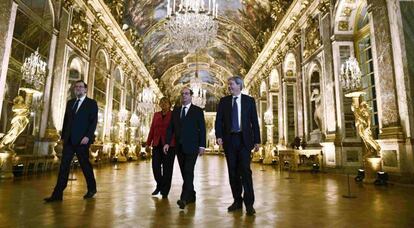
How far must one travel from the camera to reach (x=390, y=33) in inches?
227

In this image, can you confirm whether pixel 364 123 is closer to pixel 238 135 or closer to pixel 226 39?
pixel 238 135

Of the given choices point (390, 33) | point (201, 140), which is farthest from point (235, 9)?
point (201, 140)

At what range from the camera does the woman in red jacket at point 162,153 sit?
3672 millimetres

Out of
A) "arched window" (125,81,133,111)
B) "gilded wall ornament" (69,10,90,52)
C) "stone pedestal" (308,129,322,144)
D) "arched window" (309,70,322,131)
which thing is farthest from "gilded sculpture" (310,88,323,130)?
"arched window" (125,81,133,111)

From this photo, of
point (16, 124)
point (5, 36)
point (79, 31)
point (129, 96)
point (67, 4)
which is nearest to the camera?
point (16, 124)

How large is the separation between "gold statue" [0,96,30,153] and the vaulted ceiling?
1020cm

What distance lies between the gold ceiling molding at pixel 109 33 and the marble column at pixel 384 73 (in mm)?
8991

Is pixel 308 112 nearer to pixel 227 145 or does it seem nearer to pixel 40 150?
pixel 227 145

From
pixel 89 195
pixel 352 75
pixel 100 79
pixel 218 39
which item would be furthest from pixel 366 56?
pixel 218 39

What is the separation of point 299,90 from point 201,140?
8.56 m

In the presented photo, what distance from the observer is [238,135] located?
9.66 ft

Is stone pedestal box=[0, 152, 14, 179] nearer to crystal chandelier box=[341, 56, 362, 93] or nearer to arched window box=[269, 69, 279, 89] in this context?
crystal chandelier box=[341, 56, 362, 93]

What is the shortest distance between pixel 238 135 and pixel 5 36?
6034 mm

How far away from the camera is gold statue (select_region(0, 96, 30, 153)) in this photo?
5.61 meters
